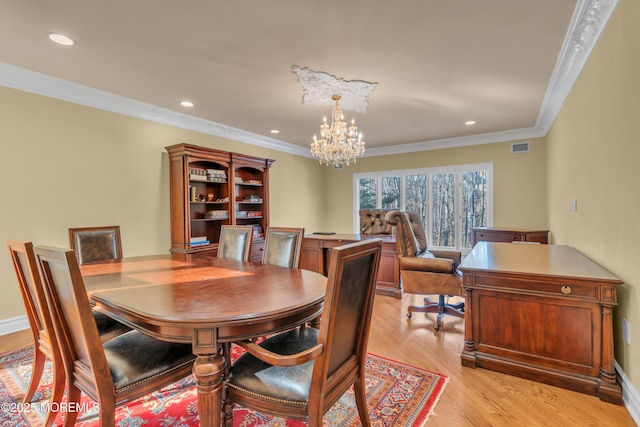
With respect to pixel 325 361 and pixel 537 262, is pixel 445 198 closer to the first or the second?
pixel 537 262

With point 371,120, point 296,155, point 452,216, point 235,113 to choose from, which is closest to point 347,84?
point 371,120

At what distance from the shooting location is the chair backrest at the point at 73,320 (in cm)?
123

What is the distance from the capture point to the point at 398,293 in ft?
13.2

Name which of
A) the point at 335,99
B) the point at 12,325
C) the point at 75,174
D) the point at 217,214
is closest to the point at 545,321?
the point at 335,99

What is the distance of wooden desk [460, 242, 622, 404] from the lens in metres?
1.87

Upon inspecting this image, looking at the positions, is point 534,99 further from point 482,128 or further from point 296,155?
point 296,155

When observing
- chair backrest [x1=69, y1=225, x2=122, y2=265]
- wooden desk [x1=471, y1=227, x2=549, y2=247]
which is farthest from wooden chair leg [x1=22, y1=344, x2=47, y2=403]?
wooden desk [x1=471, y1=227, x2=549, y2=247]

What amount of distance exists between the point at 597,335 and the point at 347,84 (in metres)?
2.82

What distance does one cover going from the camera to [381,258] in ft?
13.6

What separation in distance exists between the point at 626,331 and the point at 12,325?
4.86 metres

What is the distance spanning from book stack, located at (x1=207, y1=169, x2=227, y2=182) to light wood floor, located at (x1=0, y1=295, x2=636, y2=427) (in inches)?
99.0

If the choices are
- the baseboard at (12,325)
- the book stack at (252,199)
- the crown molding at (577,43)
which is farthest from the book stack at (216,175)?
the crown molding at (577,43)

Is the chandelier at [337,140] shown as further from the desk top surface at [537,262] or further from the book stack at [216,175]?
the desk top surface at [537,262]

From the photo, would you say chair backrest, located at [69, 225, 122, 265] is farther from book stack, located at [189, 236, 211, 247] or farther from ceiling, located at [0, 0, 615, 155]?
ceiling, located at [0, 0, 615, 155]
